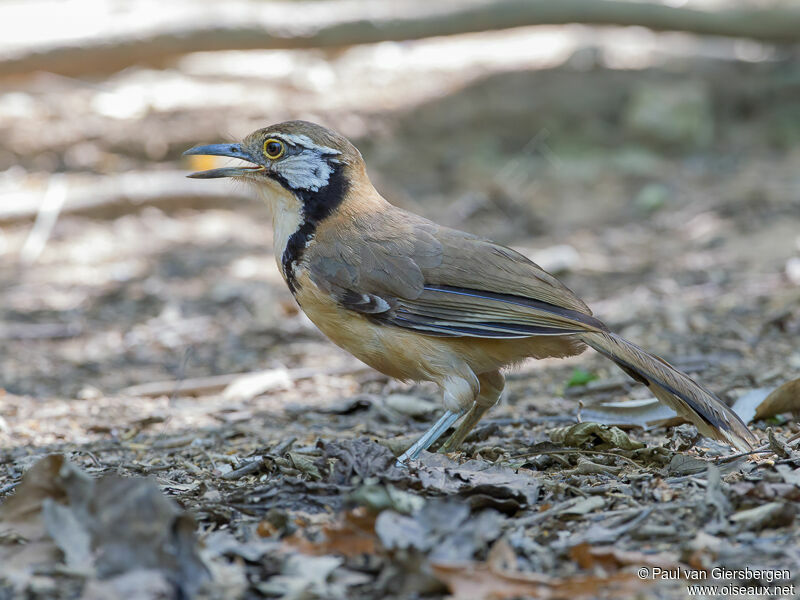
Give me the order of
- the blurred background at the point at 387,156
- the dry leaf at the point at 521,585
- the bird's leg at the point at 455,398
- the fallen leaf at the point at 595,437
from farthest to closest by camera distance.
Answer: the blurred background at the point at 387,156 → the bird's leg at the point at 455,398 → the fallen leaf at the point at 595,437 → the dry leaf at the point at 521,585

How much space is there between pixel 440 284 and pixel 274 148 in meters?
1.24

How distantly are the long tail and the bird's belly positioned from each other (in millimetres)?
245

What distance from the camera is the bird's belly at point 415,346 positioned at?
4.68 metres

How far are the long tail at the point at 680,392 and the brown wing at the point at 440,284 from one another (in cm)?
14

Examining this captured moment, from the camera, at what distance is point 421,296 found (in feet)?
15.4

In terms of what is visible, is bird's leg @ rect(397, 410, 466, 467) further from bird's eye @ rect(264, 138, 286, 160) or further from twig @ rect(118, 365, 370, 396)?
twig @ rect(118, 365, 370, 396)

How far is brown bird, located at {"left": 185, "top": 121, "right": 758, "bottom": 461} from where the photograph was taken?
14.8 ft

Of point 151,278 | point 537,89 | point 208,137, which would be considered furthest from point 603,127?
point 151,278

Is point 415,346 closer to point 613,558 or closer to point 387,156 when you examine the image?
point 613,558

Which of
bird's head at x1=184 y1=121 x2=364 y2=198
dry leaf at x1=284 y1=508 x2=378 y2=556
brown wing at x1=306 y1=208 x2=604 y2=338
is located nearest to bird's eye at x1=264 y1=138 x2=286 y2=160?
bird's head at x1=184 y1=121 x2=364 y2=198

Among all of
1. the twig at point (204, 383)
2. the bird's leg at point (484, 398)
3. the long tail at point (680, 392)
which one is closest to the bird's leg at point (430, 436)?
the bird's leg at point (484, 398)

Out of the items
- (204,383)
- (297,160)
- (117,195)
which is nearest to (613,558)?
(297,160)

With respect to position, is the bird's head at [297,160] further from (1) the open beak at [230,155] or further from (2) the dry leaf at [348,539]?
(2) the dry leaf at [348,539]

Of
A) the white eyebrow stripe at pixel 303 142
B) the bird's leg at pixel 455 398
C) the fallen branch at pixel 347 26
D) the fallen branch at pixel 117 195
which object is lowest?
the fallen branch at pixel 117 195
